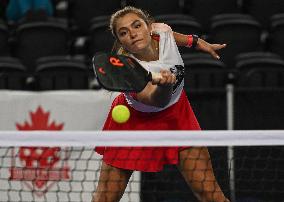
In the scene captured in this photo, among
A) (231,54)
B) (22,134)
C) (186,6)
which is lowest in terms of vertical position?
(22,134)

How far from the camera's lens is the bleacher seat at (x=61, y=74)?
7.13m

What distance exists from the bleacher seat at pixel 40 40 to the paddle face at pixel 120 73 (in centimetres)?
454

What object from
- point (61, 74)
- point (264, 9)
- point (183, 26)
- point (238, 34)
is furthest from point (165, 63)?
point (264, 9)

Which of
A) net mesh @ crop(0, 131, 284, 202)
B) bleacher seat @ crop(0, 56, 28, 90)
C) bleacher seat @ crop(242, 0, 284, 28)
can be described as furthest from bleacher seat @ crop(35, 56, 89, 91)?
bleacher seat @ crop(242, 0, 284, 28)

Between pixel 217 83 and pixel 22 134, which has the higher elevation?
pixel 217 83

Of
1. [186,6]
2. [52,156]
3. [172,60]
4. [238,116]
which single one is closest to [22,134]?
[172,60]

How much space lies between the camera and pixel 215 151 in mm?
6711

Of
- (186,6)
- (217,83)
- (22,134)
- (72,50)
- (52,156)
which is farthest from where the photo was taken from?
(186,6)

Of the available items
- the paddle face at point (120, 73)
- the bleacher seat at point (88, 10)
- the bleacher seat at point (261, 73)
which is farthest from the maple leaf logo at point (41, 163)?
the bleacher seat at point (88, 10)

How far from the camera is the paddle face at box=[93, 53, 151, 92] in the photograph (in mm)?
3965

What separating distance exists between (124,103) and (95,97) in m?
2.09

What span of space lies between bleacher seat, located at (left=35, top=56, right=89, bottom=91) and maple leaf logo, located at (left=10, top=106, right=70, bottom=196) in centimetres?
66

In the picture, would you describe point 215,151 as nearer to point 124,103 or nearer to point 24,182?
point 24,182

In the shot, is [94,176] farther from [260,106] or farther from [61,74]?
[260,106]
